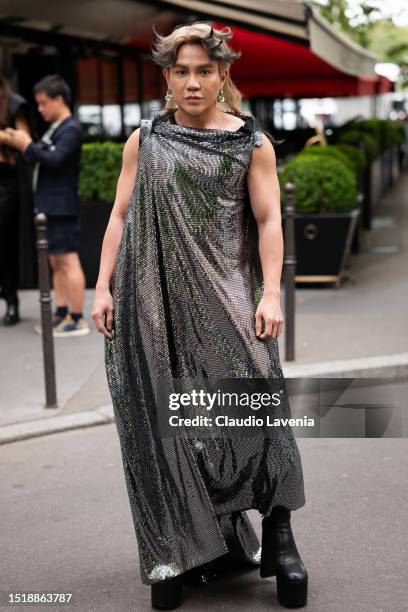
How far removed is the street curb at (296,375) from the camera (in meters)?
5.92

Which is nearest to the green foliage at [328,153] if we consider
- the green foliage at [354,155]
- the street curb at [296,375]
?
the green foliage at [354,155]

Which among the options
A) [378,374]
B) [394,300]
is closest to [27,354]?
[378,374]

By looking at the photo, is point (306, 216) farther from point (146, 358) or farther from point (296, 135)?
point (296, 135)

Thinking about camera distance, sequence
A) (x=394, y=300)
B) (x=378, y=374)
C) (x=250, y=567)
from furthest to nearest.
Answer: (x=394, y=300)
(x=378, y=374)
(x=250, y=567)

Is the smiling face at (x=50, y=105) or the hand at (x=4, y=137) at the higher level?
the smiling face at (x=50, y=105)

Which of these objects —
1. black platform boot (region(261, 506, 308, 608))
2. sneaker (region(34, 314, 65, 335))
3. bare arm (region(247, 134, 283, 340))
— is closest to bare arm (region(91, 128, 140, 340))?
bare arm (region(247, 134, 283, 340))

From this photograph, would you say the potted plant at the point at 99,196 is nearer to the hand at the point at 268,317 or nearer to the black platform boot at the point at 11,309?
the black platform boot at the point at 11,309

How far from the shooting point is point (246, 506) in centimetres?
356

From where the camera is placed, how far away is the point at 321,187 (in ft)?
34.3

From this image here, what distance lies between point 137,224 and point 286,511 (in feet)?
3.51

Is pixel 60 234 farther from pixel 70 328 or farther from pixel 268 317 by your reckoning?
pixel 268 317

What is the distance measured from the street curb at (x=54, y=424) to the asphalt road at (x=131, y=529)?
0.15ft

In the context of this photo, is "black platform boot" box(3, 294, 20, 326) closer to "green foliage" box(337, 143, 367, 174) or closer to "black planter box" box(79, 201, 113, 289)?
"black planter box" box(79, 201, 113, 289)

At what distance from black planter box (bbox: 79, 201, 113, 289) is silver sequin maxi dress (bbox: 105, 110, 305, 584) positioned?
21.9ft
